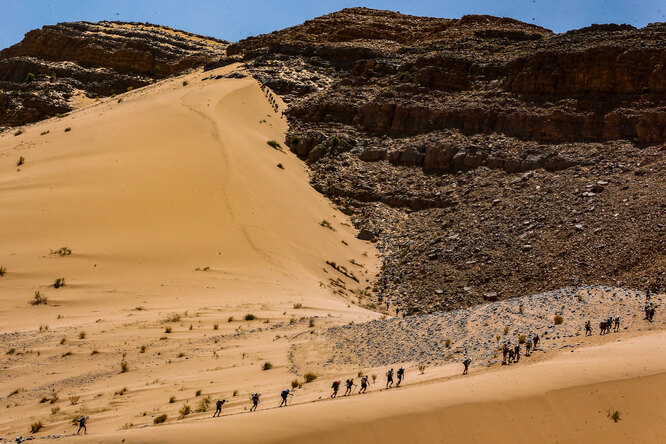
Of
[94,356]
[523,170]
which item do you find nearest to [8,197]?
[94,356]

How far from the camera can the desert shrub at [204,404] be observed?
8.62m

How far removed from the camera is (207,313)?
594 inches

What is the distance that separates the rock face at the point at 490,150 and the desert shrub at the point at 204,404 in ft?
40.2

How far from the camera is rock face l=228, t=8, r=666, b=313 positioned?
20875mm

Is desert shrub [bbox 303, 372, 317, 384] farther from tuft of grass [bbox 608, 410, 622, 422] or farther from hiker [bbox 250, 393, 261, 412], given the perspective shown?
tuft of grass [bbox 608, 410, 622, 422]

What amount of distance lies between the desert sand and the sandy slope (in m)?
0.08

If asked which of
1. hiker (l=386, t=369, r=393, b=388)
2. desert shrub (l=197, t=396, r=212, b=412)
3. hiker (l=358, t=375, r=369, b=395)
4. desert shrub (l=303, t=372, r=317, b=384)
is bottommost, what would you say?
desert shrub (l=197, t=396, r=212, b=412)

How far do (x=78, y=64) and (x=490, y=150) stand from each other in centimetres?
4486

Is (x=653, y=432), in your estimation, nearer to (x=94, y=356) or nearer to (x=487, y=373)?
(x=487, y=373)

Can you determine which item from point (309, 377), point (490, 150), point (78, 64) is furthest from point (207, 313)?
point (78, 64)

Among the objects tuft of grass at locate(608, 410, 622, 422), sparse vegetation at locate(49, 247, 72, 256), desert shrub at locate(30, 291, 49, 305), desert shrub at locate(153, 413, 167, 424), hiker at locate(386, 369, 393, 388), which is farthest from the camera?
sparse vegetation at locate(49, 247, 72, 256)

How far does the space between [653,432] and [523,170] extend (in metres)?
22.6

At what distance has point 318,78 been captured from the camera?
41125mm

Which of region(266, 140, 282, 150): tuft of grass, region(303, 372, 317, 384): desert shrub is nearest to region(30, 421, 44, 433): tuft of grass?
region(303, 372, 317, 384): desert shrub
